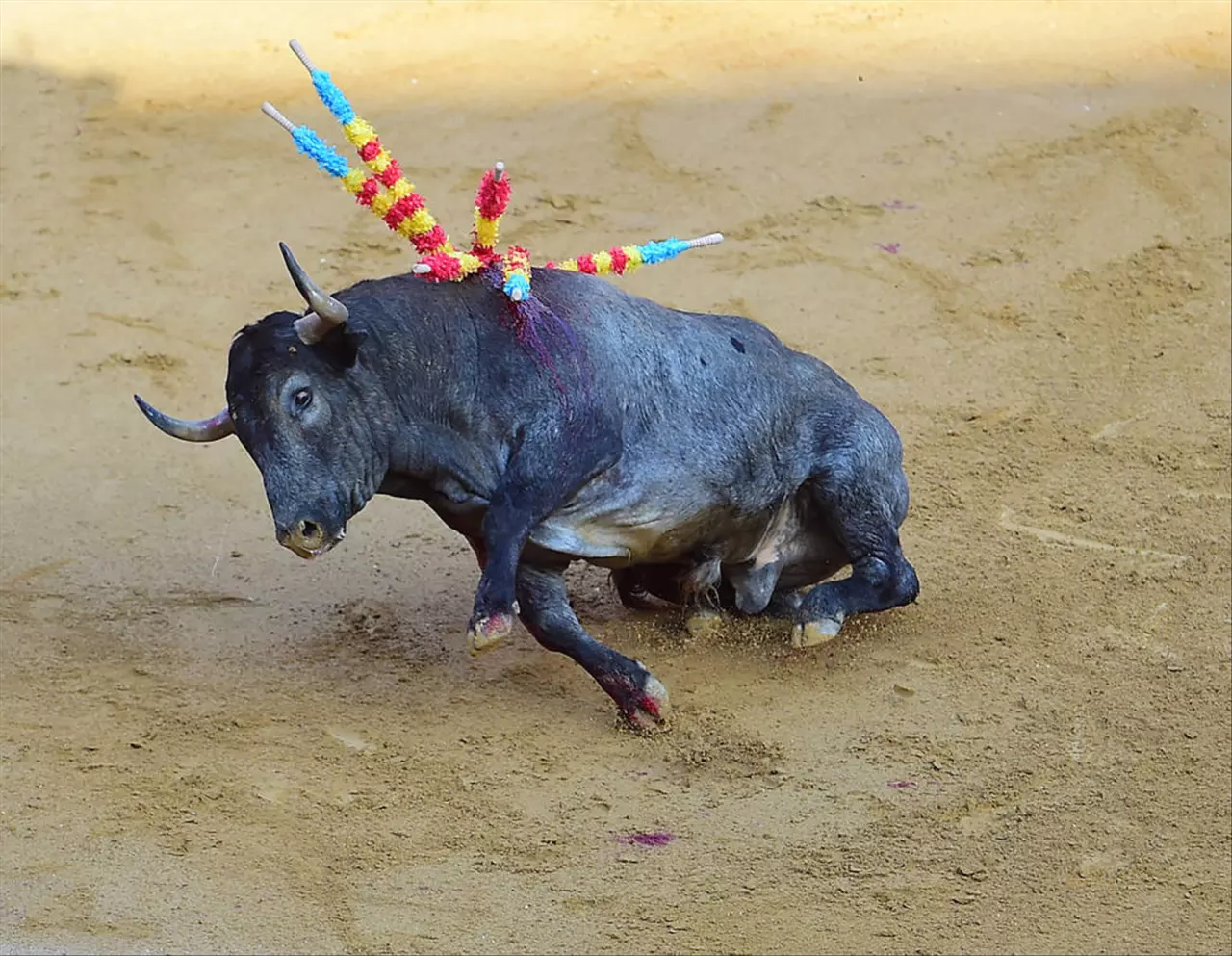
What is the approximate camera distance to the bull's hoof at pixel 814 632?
5957 millimetres

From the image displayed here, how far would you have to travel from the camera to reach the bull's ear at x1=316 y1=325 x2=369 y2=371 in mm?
5109

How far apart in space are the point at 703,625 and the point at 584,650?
0.72 m

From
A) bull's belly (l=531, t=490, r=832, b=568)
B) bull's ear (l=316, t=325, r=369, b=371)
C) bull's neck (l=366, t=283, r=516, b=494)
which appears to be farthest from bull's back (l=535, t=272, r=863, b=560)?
bull's ear (l=316, t=325, r=369, b=371)

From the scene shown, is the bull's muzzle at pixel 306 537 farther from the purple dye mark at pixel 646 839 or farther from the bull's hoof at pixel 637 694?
the purple dye mark at pixel 646 839

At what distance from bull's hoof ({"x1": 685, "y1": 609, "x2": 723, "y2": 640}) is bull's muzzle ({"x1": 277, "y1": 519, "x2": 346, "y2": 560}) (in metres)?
1.42

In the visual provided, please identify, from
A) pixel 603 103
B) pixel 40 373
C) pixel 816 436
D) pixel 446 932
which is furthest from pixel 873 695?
pixel 603 103

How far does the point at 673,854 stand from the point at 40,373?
3.95 metres

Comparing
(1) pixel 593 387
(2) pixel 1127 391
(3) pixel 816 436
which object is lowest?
(2) pixel 1127 391

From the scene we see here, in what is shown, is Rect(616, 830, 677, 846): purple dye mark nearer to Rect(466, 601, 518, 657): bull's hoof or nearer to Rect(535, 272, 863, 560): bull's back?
Rect(466, 601, 518, 657): bull's hoof

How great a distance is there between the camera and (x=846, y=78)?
1021cm

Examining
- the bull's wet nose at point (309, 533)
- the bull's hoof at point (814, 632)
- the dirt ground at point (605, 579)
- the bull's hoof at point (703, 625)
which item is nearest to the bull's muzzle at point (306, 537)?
the bull's wet nose at point (309, 533)

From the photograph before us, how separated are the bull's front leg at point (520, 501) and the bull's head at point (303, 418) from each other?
0.40m

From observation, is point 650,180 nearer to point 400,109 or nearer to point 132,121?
point 400,109

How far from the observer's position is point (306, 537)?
16.7 feet
